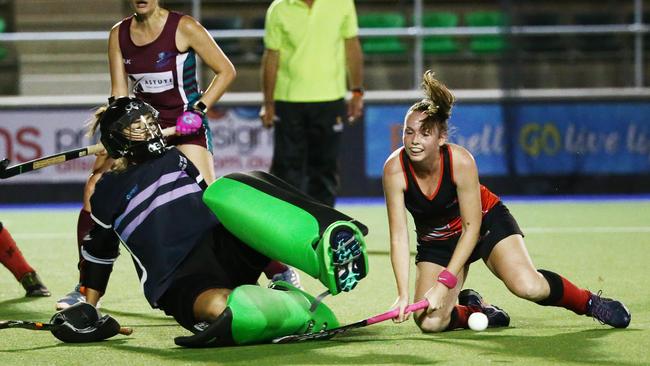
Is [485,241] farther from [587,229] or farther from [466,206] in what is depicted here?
[587,229]

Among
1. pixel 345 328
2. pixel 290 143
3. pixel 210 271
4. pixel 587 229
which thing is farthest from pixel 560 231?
pixel 210 271

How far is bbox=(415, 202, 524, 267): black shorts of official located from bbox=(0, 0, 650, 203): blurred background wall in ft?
22.9

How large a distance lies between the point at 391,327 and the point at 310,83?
366 cm

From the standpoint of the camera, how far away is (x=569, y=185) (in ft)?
40.7

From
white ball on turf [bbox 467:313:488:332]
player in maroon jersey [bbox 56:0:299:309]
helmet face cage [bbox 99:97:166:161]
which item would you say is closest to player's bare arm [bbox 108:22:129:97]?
player in maroon jersey [bbox 56:0:299:309]

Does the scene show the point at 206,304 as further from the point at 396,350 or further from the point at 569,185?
the point at 569,185

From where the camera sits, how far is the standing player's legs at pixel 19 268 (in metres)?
6.21

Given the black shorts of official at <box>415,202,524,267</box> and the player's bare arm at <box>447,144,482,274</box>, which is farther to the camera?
the black shorts of official at <box>415,202,524,267</box>

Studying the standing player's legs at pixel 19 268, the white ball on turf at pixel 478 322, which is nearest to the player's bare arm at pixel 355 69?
the standing player's legs at pixel 19 268

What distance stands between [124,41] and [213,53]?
433 millimetres

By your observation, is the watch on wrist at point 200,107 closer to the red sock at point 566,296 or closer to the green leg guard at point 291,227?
the green leg guard at point 291,227

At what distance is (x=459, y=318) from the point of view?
498 cm

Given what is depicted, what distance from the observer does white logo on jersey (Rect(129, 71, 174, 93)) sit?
595 centimetres

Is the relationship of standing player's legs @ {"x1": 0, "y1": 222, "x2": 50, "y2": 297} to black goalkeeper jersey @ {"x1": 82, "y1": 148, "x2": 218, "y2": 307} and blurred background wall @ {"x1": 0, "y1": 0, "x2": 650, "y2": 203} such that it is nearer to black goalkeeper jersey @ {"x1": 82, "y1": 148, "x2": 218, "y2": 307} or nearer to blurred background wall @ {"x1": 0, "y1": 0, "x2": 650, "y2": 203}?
black goalkeeper jersey @ {"x1": 82, "y1": 148, "x2": 218, "y2": 307}
